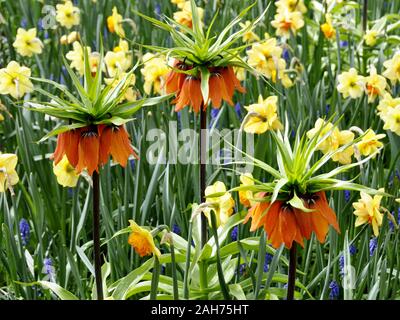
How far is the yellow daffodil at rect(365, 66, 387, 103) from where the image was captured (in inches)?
132

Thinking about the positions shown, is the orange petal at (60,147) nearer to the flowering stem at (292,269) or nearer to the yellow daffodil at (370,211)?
the flowering stem at (292,269)

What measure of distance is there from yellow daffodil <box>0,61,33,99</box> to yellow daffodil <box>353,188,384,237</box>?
137 centimetres

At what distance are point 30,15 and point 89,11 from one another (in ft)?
1.18

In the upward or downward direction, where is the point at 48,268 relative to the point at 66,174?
downward

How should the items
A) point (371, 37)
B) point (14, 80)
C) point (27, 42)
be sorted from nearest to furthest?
point (14, 80)
point (27, 42)
point (371, 37)

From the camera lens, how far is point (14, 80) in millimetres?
3301

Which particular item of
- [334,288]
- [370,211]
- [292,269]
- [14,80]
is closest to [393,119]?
[370,211]

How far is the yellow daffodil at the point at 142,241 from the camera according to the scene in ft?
7.02

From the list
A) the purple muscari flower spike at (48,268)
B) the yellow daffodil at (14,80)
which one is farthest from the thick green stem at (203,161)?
the yellow daffodil at (14,80)

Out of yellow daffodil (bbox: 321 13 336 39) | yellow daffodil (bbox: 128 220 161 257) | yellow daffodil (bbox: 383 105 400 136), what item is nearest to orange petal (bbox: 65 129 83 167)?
yellow daffodil (bbox: 128 220 161 257)

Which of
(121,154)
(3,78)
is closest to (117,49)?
(3,78)

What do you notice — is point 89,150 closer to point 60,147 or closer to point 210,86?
point 60,147

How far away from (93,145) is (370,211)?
92cm

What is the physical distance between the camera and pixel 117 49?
12.5ft
